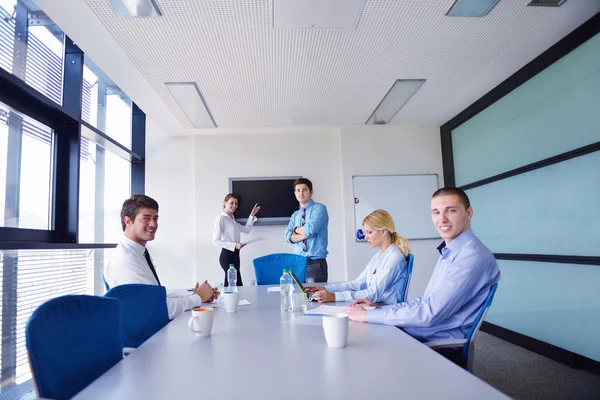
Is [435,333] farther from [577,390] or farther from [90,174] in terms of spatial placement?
[90,174]

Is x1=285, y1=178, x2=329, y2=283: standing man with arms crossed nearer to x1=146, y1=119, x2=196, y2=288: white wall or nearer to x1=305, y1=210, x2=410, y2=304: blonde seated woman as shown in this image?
x1=305, y1=210, x2=410, y2=304: blonde seated woman

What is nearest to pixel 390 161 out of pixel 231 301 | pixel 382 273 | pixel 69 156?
pixel 382 273

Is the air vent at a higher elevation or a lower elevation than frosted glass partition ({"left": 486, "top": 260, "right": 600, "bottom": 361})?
higher

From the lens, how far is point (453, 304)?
1671mm

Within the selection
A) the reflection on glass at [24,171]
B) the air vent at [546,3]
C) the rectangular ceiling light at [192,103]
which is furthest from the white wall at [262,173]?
the air vent at [546,3]

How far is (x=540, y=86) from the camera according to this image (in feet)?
12.1

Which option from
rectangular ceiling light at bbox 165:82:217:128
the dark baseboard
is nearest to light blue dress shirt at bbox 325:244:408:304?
the dark baseboard

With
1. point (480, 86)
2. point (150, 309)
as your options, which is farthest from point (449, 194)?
point (480, 86)

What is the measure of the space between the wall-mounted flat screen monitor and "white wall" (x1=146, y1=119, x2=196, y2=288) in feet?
2.40

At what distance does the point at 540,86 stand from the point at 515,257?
171 centimetres

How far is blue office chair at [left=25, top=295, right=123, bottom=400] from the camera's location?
1075 millimetres

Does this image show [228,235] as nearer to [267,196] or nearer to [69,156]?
[267,196]

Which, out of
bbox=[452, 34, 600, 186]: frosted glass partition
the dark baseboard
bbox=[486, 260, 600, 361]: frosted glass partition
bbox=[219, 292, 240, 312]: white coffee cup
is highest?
bbox=[452, 34, 600, 186]: frosted glass partition

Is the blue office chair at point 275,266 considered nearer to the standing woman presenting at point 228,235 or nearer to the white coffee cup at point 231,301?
the standing woman presenting at point 228,235
